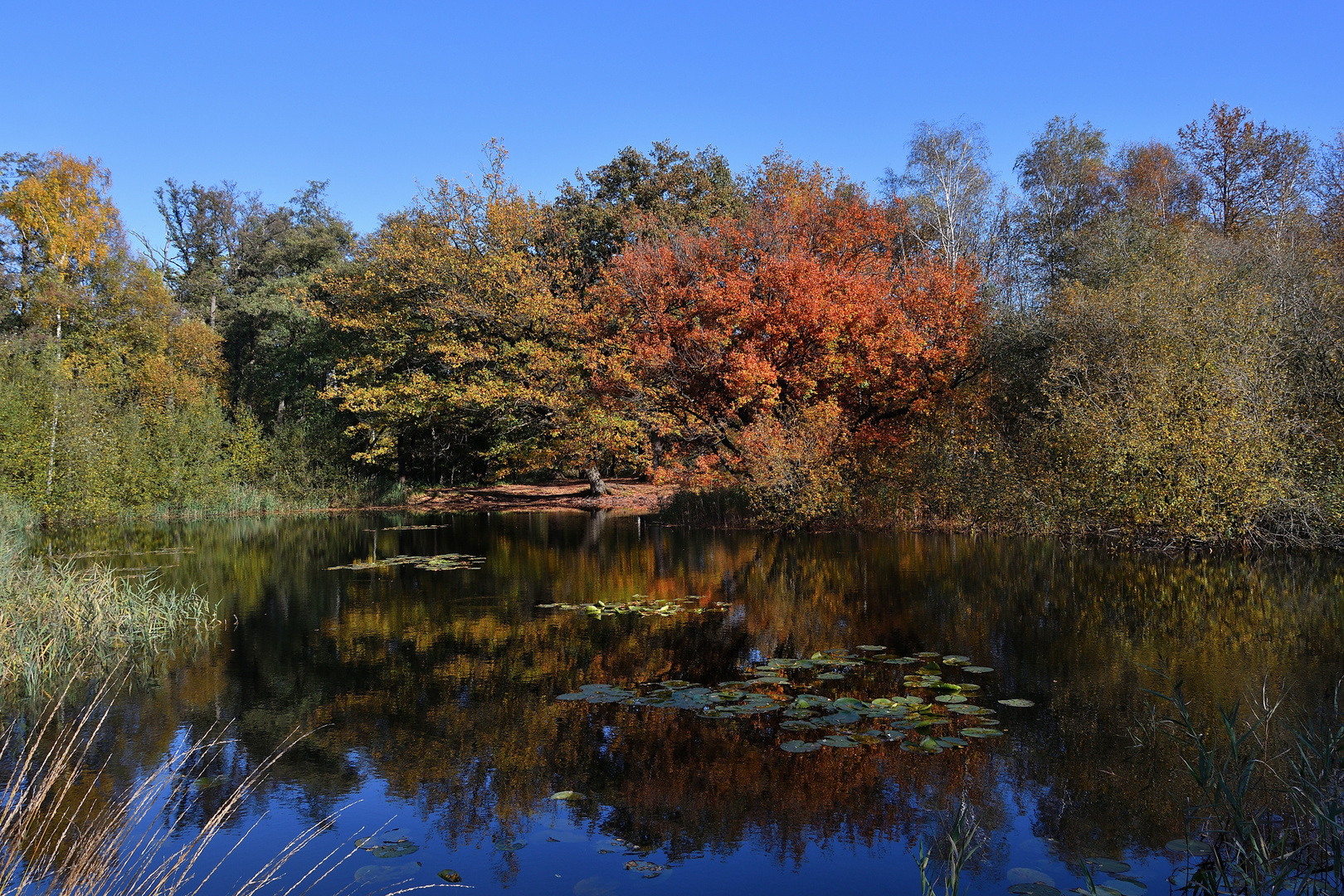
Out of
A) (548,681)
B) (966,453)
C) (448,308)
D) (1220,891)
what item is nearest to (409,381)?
(448,308)

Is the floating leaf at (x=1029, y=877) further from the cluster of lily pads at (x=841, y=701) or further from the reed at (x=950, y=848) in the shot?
the cluster of lily pads at (x=841, y=701)

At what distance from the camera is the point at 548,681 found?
8352 mm

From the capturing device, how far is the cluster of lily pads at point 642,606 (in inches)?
453

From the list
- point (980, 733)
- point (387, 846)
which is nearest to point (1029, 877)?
point (980, 733)

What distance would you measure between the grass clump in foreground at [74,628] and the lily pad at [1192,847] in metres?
8.92

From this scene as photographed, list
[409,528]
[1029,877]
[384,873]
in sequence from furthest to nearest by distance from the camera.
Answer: [409,528]
[384,873]
[1029,877]

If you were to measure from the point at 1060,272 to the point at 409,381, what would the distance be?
74.7ft

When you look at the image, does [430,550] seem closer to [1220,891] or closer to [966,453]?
[966,453]

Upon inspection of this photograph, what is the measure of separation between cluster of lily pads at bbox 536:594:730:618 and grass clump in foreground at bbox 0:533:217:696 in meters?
4.57

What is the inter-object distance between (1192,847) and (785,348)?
57.1ft

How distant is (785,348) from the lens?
2144 cm

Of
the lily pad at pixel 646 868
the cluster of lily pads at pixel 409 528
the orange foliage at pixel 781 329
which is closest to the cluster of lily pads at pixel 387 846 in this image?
the lily pad at pixel 646 868

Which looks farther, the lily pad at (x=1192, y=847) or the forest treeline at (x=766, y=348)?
the forest treeline at (x=766, y=348)

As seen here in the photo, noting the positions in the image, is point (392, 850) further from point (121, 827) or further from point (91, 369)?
point (91, 369)
